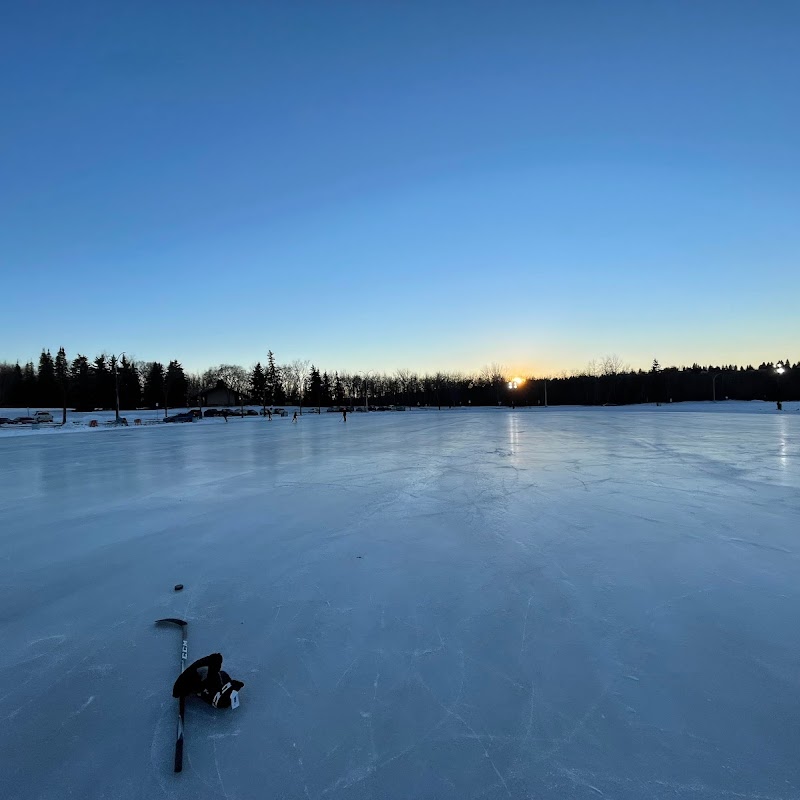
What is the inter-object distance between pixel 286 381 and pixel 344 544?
108 meters

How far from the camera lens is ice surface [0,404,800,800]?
2240 mm

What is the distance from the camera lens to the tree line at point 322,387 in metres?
78.0

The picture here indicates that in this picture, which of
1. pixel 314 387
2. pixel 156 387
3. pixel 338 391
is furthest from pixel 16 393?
pixel 338 391

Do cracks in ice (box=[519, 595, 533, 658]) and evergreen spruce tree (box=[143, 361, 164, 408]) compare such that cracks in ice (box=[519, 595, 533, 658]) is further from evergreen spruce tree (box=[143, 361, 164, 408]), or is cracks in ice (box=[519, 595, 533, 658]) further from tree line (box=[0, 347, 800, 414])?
evergreen spruce tree (box=[143, 361, 164, 408])

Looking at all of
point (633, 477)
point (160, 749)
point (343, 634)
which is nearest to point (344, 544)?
point (343, 634)

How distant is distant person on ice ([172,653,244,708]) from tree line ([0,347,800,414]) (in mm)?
75308

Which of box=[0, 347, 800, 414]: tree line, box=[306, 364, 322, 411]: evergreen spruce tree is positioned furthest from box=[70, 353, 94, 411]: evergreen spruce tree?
box=[306, 364, 322, 411]: evergreen spruce tree

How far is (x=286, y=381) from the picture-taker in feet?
359

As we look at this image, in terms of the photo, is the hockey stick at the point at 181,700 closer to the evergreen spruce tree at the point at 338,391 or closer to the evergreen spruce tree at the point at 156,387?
the evergreen spruce tree at the point at 156,387

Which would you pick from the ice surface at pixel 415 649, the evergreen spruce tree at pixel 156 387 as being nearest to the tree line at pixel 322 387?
the evergreen spruce tree at pixel 156 387

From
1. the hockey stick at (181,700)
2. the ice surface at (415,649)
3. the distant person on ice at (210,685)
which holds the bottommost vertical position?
the ice surface at (415,649)

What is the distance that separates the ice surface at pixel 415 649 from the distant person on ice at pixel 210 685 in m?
0.08

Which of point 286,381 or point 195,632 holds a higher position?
point 286,381

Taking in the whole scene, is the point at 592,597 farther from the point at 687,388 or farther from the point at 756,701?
the point at 687,388
